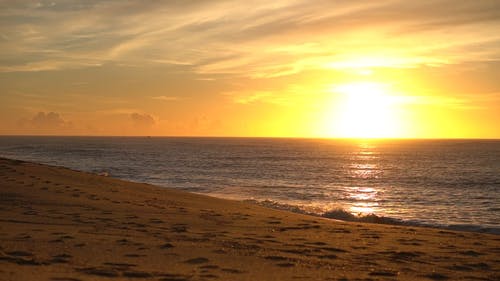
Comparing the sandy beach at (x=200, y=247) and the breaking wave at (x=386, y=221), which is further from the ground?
the sandy beach at (x=200, y=247)

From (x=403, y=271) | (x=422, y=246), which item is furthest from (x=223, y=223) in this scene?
(x=403, y=271)

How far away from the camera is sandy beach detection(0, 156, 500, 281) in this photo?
26.8 ft

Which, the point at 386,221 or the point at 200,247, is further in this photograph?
the point at 386,221

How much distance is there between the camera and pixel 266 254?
32.8 feet

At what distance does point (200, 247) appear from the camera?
1034 cm

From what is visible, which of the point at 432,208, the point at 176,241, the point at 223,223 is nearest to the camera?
the point at 176,241

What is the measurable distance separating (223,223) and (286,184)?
113ft

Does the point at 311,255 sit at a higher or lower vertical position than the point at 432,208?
higher

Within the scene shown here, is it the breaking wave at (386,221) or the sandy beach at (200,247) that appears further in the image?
the breaking wave at (386,221)

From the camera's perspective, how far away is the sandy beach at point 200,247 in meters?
8.18

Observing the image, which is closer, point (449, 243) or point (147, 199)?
point (449, 243)

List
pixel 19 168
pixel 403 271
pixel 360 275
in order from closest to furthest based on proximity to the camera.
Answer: pixel 360 275 < pixel 403 271 < pixel 19 168

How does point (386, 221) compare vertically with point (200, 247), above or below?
below

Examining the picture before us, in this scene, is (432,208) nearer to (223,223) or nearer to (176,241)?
(223,223)
